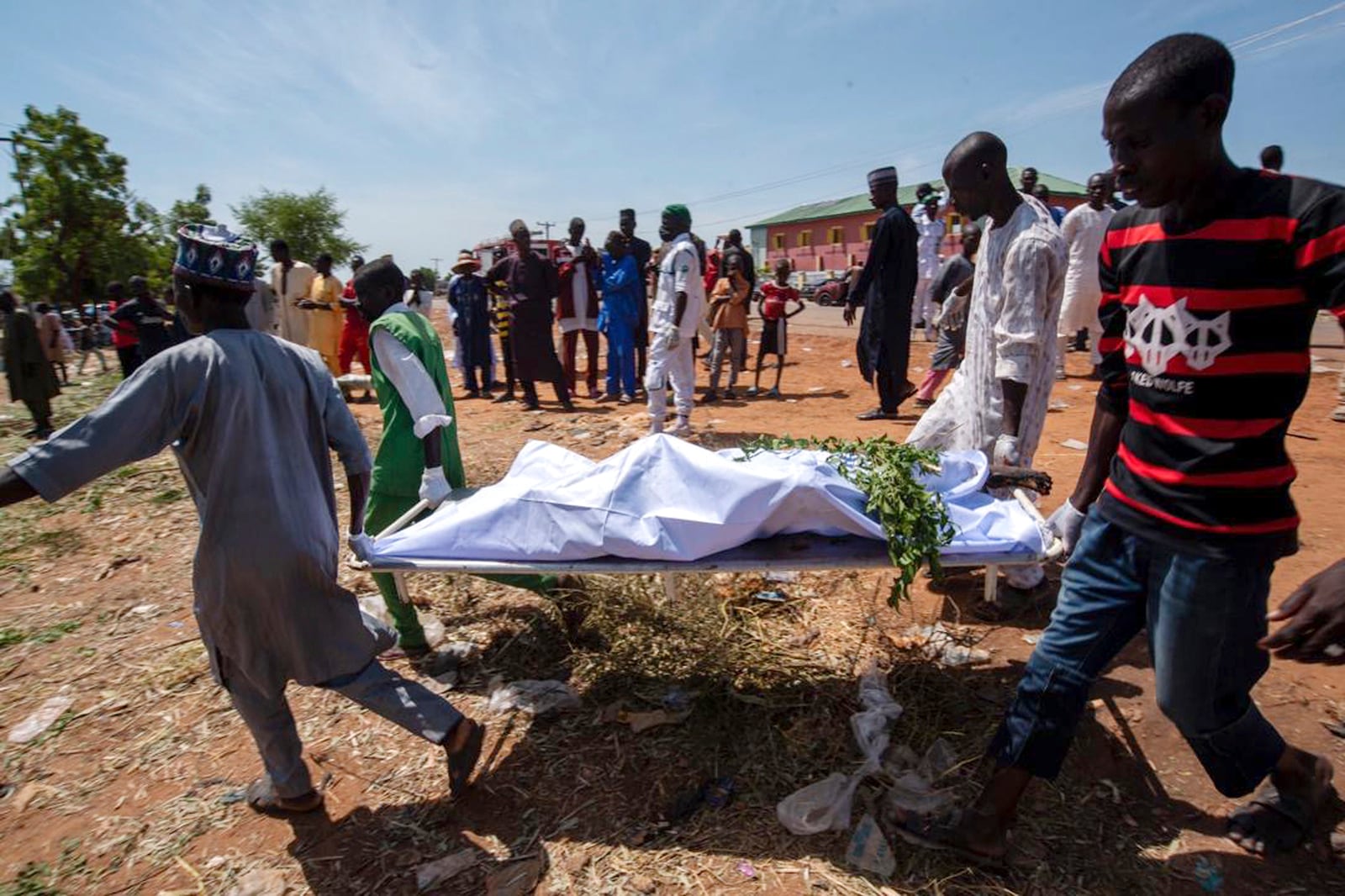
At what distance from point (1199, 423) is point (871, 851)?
5.07 ft

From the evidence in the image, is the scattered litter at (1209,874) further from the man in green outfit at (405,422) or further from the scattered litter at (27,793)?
the scattered litter at (27,793)

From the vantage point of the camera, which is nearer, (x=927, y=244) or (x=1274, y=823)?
(x=1274, y=823)

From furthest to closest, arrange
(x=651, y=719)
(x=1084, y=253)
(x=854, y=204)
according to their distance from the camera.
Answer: (x=854, y=204), (x=1084, y=253), (x=651, y=719)

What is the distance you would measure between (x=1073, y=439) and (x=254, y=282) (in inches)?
→ 256

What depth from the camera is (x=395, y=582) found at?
3.26 metres

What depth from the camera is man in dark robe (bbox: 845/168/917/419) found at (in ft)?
22.1

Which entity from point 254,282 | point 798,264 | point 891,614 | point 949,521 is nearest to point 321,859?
point 254,282

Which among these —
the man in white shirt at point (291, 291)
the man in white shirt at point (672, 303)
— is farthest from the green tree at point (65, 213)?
the man in white shirt at point (672, 303)

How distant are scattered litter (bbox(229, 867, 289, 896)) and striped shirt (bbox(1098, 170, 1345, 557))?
277cm

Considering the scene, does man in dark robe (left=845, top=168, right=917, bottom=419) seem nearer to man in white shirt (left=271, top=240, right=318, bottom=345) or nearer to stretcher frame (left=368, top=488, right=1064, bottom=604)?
stretcher frame (left=368, top=488, right=1064, bottom=604)

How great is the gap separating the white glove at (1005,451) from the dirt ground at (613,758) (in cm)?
85

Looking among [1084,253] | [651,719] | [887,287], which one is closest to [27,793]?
[651,719]

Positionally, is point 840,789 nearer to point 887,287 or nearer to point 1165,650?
point 1165,650

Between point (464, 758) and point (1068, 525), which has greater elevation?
point (1068, 525)
